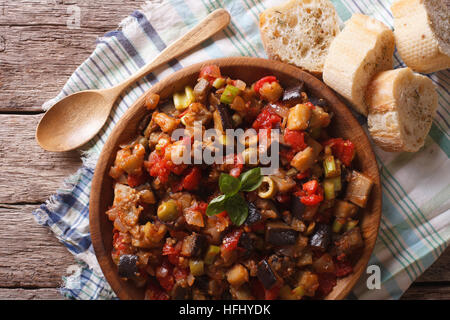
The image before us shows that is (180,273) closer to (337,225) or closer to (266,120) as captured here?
(337,225)

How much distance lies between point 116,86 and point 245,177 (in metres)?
1.77

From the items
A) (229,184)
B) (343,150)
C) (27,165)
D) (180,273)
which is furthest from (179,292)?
(27,165)

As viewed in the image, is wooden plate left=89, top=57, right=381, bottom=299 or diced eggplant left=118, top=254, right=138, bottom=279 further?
wooden plate left=89, top=57, right=381, bottom=299

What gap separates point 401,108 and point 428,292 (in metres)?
2.03

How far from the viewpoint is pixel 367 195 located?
3.36 m

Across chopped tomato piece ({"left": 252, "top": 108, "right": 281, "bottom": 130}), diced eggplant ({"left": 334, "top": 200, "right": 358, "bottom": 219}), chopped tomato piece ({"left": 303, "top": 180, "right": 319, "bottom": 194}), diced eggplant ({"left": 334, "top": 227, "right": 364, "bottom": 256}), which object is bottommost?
diced eggplant ({"left": 334, "top": 227, "right": 364, "bottom": 256})

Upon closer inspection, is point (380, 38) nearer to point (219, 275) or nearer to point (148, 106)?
point (148, 106)

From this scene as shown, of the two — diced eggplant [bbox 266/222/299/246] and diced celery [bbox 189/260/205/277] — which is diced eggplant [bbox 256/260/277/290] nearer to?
diced eggplant [bbox 266/222/299/246]

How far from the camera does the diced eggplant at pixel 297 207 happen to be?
3182 mm

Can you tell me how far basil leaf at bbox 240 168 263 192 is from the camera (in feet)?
10.1

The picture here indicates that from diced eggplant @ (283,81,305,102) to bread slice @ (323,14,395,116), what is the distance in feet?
1.02

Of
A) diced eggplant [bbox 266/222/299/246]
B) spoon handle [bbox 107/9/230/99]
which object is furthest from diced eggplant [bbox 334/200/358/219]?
spoon handle [bbox 107/9/230/99]

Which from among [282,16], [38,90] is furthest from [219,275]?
[38,90]

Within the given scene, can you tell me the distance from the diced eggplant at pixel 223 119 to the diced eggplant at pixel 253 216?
0.72 m
